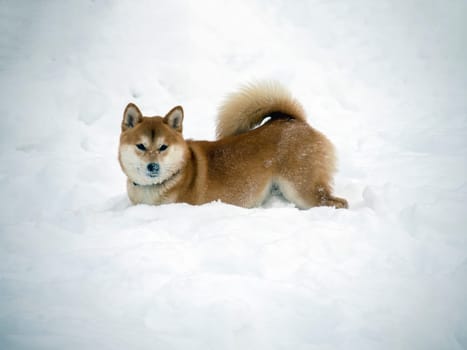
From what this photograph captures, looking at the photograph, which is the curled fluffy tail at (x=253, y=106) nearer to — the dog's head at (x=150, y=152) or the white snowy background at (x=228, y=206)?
the dog's head at (x=150, y=152)

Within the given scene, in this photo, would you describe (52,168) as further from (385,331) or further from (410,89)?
(410,89)

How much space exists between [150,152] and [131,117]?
1.62 feet

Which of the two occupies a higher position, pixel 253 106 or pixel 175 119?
pixel 253 106

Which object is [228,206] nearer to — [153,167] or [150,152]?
[153,167]

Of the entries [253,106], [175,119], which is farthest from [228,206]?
[253,106]

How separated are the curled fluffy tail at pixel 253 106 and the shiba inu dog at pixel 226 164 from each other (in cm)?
8

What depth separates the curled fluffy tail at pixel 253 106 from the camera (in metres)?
4.68

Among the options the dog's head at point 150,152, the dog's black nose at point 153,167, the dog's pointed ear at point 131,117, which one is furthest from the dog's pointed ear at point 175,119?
the dog's black nose at point 153,167

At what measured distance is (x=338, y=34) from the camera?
8.71 meters

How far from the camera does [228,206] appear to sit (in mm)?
3848

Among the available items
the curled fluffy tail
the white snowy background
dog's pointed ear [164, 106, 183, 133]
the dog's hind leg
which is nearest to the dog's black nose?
the white snowy background

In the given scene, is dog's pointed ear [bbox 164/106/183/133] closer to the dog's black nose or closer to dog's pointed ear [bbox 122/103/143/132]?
dog's pointed ear [bbox 122/103/143/132]

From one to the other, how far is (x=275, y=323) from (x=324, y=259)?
74cm

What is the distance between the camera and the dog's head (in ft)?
13.3
